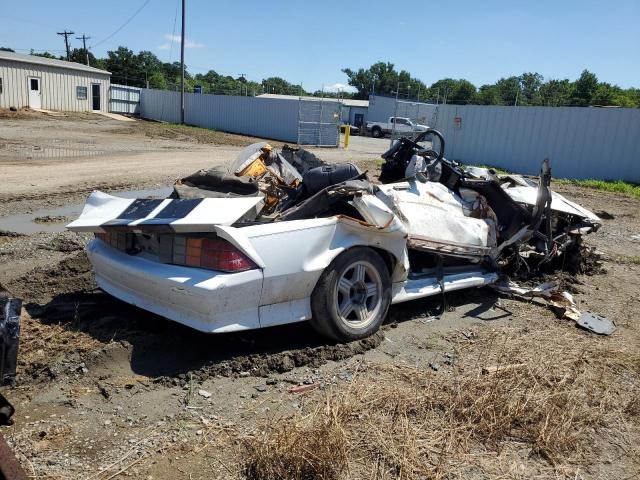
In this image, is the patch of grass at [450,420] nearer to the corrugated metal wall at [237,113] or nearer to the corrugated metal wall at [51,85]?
the corrugated metal wall at [237,113]

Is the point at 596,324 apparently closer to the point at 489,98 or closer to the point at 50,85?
the point at 50,85

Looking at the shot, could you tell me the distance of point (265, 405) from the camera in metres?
3.28

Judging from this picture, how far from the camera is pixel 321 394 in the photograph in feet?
11.2

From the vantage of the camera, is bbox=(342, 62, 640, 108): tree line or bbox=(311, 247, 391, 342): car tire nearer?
bbox=(311, 247, 391, 342): car tire

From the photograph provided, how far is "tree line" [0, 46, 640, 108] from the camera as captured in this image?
40.9 meters

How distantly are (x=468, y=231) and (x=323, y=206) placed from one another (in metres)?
1.68

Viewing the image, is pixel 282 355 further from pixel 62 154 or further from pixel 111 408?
pixel 62 154

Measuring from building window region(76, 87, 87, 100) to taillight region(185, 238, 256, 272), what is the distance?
42641 millimetres

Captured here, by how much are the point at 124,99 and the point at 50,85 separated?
5.97 m

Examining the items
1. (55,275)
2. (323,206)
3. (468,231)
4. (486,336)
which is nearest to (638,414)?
(486,336)

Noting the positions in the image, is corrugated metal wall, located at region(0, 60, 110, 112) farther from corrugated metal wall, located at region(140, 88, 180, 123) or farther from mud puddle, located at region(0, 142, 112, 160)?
mud puddle, located at region(0, 142, 112, 160)

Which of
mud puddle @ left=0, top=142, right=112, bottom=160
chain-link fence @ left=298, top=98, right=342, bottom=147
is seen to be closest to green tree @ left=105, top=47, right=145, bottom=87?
chain-link fence @ left=298, top=98, right=342, bottom=147

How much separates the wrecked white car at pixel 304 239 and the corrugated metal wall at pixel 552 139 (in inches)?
590

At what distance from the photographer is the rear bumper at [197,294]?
11.1ft
